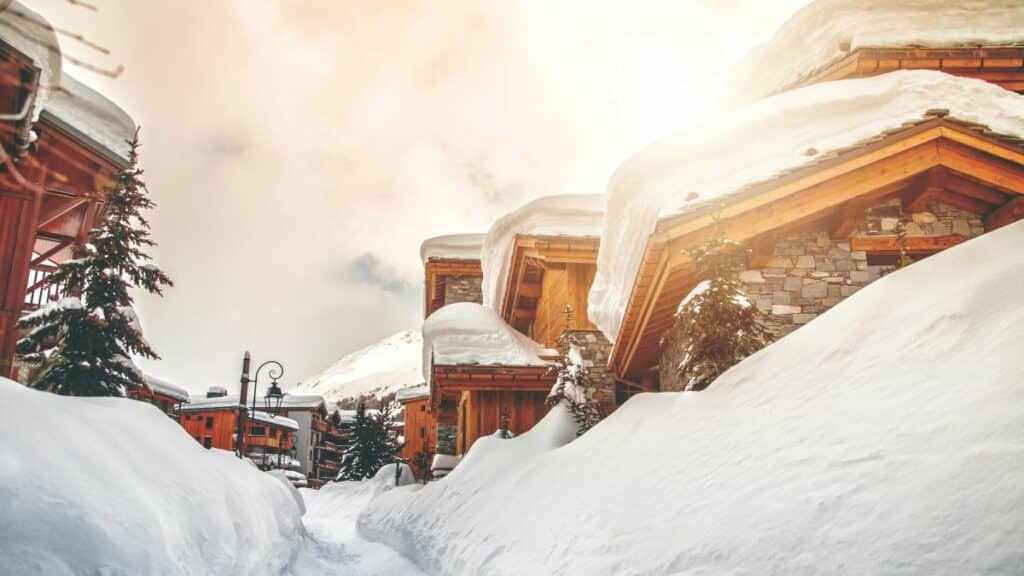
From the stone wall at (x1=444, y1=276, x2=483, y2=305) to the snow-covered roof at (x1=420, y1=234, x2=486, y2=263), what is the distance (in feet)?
2.95

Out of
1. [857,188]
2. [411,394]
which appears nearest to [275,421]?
[411,394]

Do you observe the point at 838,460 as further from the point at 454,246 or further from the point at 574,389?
the point at 454,246

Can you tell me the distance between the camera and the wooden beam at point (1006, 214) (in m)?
8.91

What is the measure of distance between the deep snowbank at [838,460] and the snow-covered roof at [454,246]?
16872 mm

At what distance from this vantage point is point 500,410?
16.8m

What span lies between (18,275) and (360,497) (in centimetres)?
2058

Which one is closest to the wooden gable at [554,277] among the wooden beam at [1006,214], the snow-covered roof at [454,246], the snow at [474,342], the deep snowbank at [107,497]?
the snow at [474,342]

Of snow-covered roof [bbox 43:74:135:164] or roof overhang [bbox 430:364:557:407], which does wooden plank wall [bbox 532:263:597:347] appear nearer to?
roof overhang [bbox 430:364:557:407]

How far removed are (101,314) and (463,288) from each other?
574 inches

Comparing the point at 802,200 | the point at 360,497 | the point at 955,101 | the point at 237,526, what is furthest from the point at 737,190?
the point at 360,497

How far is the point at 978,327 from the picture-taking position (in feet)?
14.0

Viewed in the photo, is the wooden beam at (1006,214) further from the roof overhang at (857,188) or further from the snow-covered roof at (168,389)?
the snow-covered roof at (168,389)

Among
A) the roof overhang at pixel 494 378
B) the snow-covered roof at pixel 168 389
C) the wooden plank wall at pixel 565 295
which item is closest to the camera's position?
the roof overhang at pixel 494 378

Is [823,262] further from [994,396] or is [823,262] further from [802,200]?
[994,396]
